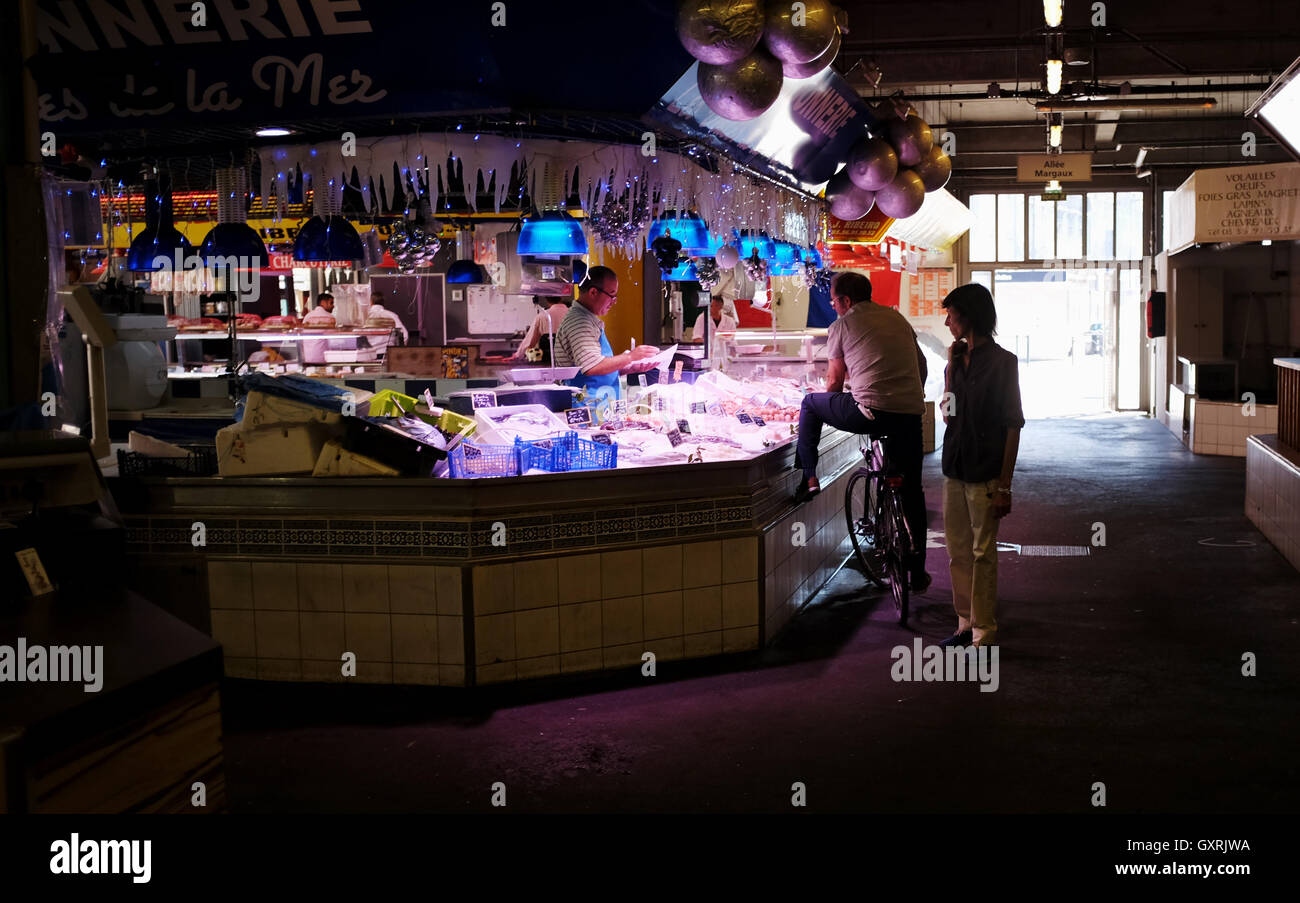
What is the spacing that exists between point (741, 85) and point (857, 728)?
352 cm

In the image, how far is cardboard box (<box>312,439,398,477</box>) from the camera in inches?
219

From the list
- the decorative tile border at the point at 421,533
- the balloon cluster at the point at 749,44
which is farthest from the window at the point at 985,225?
the decorative tile border at the point at 421,533

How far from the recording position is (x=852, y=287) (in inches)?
295

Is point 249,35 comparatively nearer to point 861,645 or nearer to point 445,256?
point 861,645

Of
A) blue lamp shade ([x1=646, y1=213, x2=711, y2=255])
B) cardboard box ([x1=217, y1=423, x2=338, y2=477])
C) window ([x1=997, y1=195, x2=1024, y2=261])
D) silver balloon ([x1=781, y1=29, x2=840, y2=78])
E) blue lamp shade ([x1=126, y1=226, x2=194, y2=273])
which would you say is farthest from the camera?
window ([x1=997, y1=195, x2=1024, y2=261])

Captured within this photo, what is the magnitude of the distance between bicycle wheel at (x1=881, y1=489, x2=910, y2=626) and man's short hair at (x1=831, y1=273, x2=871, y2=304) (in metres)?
1.21

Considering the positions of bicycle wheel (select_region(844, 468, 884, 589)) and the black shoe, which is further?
bicycle wheel (select_region(844, 468, 884, 589))

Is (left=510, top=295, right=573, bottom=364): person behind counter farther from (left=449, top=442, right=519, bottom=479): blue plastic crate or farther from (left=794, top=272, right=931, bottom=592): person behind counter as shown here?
(left=449, top=442, right=519, bottom=479): blue plastic crate

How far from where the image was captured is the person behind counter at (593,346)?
8516 millimetres

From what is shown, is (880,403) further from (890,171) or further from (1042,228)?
(1042,228)

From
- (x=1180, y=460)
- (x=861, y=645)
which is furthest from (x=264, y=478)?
(x=1180, y=460)

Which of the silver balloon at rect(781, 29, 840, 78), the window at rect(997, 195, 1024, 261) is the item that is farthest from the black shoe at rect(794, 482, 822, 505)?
the window at rect(997, 195, 1024, 261)

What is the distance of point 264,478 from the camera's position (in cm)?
567

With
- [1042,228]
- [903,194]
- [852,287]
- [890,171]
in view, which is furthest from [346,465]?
[1042,228]
